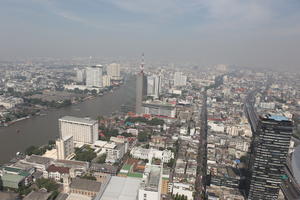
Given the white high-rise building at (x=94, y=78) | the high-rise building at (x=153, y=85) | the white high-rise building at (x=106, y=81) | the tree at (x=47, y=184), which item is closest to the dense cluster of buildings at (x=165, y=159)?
the tree at (x=47, y=184)

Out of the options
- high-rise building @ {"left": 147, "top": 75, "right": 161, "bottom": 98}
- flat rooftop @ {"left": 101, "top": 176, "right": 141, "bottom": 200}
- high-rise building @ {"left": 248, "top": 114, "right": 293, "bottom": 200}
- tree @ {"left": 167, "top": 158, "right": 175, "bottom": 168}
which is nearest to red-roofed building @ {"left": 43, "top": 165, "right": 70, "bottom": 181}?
flat rooftop @ {"left": 101, "top": 176, "right": 141, "bottom": 200}

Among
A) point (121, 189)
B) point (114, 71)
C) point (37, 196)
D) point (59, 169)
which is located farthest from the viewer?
point (114, 71)

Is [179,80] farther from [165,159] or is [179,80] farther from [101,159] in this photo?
[101,159]

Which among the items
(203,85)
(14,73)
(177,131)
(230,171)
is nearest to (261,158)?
(230,171)

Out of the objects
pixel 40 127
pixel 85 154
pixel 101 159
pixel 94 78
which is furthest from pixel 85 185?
pixel 94 78

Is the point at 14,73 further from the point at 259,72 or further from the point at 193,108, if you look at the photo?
the point at 259,72

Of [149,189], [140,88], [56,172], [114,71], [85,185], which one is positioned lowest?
[56,172]

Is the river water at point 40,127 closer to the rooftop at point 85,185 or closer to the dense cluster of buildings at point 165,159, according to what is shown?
the dense cluster of buildings at point 165,159
